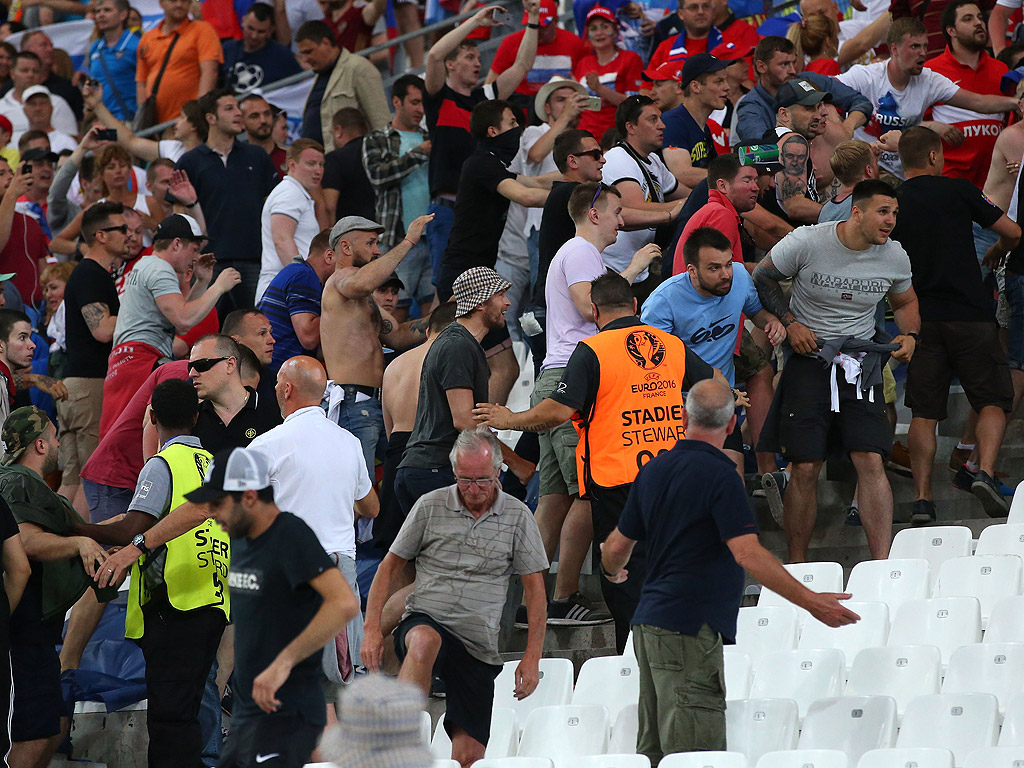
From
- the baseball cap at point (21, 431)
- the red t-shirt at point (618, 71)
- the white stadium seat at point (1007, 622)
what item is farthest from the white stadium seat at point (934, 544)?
the red t-shirt at point (618, 71)

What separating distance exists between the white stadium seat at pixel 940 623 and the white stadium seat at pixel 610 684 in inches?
43.2

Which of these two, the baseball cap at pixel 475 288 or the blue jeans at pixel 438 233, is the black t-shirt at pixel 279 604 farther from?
the blue jeans at pixel 438 233

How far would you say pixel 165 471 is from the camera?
6348 millimetres

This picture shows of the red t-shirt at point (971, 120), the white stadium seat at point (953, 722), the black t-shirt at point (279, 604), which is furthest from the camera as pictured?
the red t-shirt at point (971, 120)

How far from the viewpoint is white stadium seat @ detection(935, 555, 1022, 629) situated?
632 centimetres

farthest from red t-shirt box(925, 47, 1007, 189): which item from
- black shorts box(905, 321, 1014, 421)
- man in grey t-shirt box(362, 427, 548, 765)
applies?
man in grey t-shirt box(362, 427, 548, 765)

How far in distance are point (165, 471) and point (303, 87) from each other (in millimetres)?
7271

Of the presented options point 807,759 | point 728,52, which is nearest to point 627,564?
point 807,759

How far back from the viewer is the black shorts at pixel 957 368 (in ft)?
25.7

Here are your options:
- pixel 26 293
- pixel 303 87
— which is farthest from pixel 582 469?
pixel 303 87

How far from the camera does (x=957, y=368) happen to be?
7.96m

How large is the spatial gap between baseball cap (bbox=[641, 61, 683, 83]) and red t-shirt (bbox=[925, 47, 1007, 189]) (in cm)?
178

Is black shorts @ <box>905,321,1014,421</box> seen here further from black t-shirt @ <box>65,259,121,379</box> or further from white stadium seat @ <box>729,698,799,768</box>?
black t-shirt @ <box>65,259,121,379</box>

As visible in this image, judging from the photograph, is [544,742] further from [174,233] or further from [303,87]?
[303,87]
